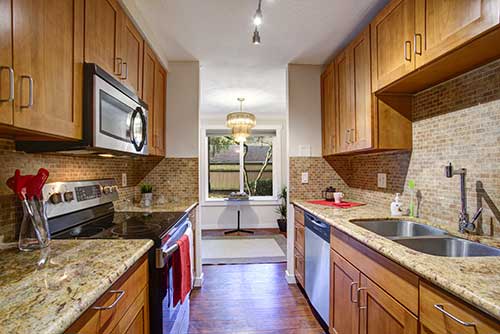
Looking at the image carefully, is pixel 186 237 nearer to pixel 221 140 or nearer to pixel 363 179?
pixel 363 179

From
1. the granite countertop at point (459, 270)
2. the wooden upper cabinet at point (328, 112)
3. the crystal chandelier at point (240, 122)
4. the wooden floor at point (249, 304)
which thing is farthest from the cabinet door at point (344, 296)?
the crystal chandelier at point (240, 122)

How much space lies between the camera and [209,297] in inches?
98.2

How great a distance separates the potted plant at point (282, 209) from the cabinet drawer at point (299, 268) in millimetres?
2074

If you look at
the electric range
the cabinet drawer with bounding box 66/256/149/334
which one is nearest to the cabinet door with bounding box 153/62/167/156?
the electric range

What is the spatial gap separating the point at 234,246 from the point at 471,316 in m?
3.57

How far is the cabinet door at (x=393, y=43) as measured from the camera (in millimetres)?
1453

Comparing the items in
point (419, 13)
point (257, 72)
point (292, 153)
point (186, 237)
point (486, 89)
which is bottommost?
point (186, 237)

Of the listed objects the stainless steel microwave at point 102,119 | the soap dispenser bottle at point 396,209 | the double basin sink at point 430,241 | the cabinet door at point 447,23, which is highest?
the cabinet door at point 447,23

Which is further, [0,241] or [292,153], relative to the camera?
[292,153]

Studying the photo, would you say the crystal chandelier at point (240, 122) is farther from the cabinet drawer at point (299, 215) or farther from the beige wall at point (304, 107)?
the cabinet drawer at point (299, 215)

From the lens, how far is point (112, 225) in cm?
166

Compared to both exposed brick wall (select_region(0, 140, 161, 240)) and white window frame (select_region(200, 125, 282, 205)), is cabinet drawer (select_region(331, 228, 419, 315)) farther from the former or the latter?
white window frame (select_region(200, 125, 282, 205))

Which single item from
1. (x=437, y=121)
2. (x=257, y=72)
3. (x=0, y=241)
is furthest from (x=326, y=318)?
(x=257, y=72)

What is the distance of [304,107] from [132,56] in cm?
182
